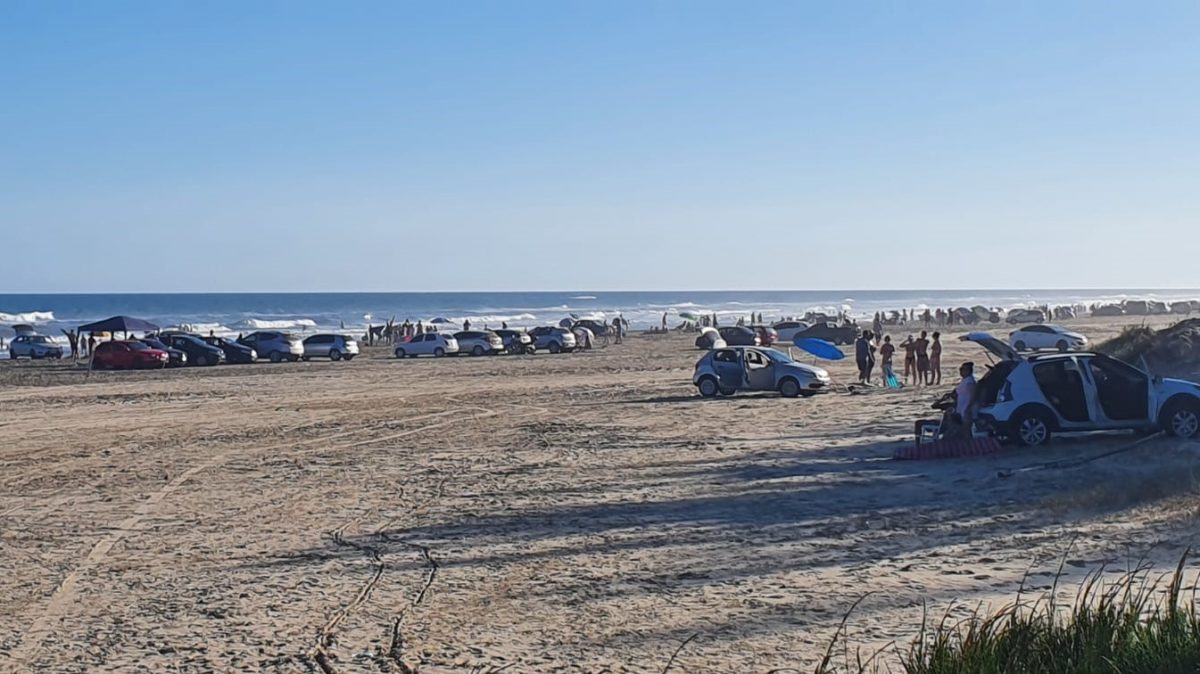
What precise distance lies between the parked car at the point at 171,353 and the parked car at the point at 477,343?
1232 centimetres

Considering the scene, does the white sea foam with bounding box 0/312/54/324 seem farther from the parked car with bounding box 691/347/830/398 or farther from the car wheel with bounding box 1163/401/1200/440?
the car wheel with bounding box 1163/401/1200/440

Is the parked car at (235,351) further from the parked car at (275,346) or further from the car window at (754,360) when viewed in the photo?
the car window at (754,360)

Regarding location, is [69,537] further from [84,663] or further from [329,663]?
[329,663]

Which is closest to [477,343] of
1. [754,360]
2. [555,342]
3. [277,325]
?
[555,342]

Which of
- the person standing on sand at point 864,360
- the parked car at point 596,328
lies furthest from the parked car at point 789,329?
the person standing on sand at point 864,360

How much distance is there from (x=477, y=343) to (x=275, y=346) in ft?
29.8

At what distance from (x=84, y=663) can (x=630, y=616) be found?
3700 millimetres

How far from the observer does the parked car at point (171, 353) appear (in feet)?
166

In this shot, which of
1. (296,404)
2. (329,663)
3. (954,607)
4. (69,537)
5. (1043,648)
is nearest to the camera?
(1043,648)

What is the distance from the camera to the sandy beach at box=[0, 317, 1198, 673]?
334 inches

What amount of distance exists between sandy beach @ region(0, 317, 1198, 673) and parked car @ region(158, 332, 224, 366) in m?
28.3

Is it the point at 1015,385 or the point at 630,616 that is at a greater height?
the point at 1015,385

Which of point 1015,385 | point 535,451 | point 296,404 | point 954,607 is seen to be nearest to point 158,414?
point 296,404

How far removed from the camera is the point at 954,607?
8820mm
